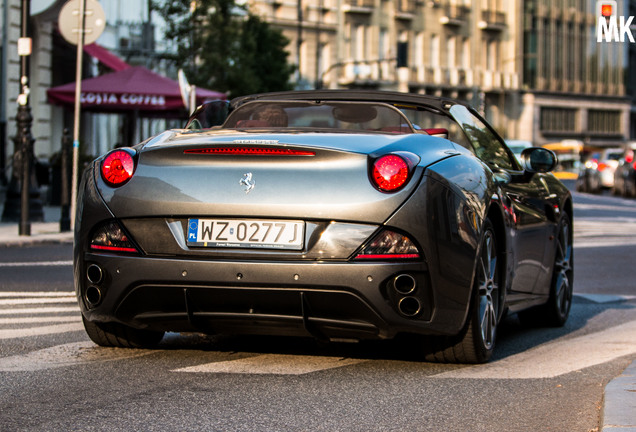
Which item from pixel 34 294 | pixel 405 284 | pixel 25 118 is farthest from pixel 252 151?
pixel 25 118

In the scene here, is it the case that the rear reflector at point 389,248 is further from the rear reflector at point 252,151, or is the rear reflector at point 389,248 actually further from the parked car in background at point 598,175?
the parked car in background at point 598,175

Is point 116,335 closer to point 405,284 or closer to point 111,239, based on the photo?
point 111,239

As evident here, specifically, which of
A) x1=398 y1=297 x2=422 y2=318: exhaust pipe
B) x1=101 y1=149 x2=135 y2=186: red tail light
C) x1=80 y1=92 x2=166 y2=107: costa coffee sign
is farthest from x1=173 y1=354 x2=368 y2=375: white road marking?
x1=80 y1=92 x2=166 y2=107: costa coffee sign

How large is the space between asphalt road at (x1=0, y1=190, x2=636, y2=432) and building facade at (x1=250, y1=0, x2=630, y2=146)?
2645 inches

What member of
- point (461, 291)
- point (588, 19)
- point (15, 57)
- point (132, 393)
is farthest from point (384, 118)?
point (588, 19)

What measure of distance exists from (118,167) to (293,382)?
125 centimetres

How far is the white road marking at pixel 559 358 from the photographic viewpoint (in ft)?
20.2

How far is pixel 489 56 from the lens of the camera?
94.9 m

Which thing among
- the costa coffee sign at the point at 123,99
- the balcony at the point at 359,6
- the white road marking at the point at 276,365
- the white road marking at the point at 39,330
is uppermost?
the balcony at the point at 359,6

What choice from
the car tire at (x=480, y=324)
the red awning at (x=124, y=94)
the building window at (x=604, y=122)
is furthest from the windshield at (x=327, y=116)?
the building window at (x=604, y=122)

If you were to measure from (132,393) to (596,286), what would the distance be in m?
6.94

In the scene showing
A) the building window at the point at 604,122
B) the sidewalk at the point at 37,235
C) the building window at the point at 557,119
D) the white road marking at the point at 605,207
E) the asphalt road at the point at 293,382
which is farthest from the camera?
the building window at the point at 604,122

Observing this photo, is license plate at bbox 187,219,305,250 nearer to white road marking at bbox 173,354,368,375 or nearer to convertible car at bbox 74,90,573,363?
convertible car at bbox 74,90,573,363

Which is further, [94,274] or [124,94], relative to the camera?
[124,94]
